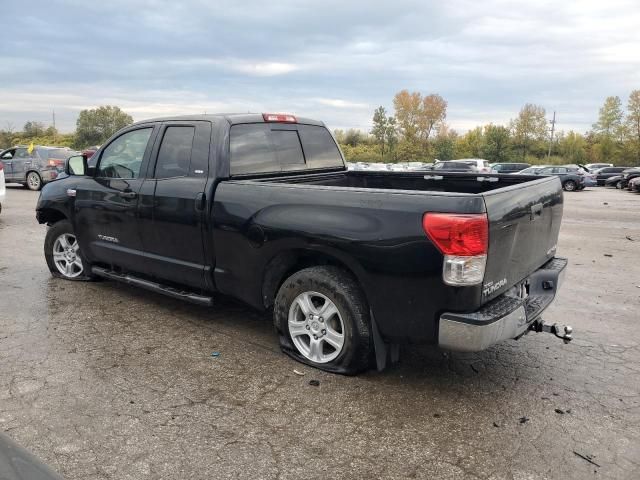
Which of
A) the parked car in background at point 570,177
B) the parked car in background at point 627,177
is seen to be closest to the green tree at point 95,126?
the parked car in background at point 570,177

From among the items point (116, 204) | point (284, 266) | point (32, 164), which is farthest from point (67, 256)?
point (32, 164)

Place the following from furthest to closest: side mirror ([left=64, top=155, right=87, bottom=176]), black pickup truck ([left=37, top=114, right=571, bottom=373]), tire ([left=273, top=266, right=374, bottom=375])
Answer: side mirror ([left=64, top=155, right=87, bottom=176]) < tire ([left=273, top=266, right=374, bottom=375]) < black pickup truck ([left=37, top=114, right=571, bottom=373])

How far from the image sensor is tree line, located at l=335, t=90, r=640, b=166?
7569 centimetres

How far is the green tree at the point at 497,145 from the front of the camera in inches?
2968

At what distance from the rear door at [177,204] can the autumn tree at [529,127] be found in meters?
85.2

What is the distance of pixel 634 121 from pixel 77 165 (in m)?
85.4

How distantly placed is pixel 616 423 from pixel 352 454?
1.66m

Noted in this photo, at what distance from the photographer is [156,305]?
547 centimetres

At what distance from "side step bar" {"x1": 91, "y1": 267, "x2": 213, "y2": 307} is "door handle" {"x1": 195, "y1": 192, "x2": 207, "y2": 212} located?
782 mm

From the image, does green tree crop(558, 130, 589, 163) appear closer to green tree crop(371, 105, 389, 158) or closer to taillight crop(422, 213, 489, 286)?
green tree crop(371, 105, 389, 158)

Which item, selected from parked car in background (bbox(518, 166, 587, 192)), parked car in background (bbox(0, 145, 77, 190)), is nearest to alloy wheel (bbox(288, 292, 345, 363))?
parked car in background (bbox(0, 145, 77, 190))

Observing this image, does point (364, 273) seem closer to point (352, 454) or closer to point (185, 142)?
point (352, 454)

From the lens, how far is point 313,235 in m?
3.66

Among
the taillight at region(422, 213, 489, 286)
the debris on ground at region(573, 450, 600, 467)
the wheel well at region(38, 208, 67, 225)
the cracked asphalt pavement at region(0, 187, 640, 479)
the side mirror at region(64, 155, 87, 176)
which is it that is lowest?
the cracked asphalt pavement at region(0, 187, 640, 479)
